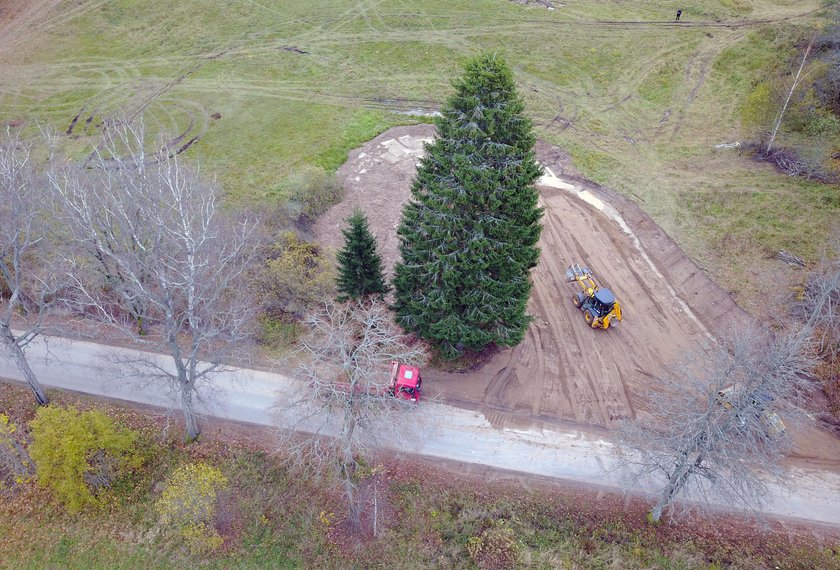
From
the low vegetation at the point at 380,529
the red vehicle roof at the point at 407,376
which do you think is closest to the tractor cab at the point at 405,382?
the red vehicle roof at the point at 407,376

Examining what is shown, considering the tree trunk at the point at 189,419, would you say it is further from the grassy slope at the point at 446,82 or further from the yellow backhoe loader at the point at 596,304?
the yellow backhoe loader at the point at 596,304

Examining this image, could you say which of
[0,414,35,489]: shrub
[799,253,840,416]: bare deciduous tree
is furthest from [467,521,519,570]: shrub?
[0,414,35,489]: shrub

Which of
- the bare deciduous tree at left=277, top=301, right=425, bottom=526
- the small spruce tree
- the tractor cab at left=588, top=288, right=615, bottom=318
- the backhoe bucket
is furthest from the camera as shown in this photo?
the backhoe bucket

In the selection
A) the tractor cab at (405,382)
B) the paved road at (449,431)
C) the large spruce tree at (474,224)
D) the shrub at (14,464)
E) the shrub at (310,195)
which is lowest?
the shrub at (14,464)

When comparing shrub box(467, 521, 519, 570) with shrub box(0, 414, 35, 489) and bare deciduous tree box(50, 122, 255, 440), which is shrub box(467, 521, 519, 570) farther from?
shrub box(0, 414, 35, 489)

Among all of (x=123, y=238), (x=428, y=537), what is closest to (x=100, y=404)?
(x=123, y=238)

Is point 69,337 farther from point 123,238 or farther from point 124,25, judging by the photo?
point 124,25

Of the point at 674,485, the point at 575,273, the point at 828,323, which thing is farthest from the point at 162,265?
the point at 828,323
